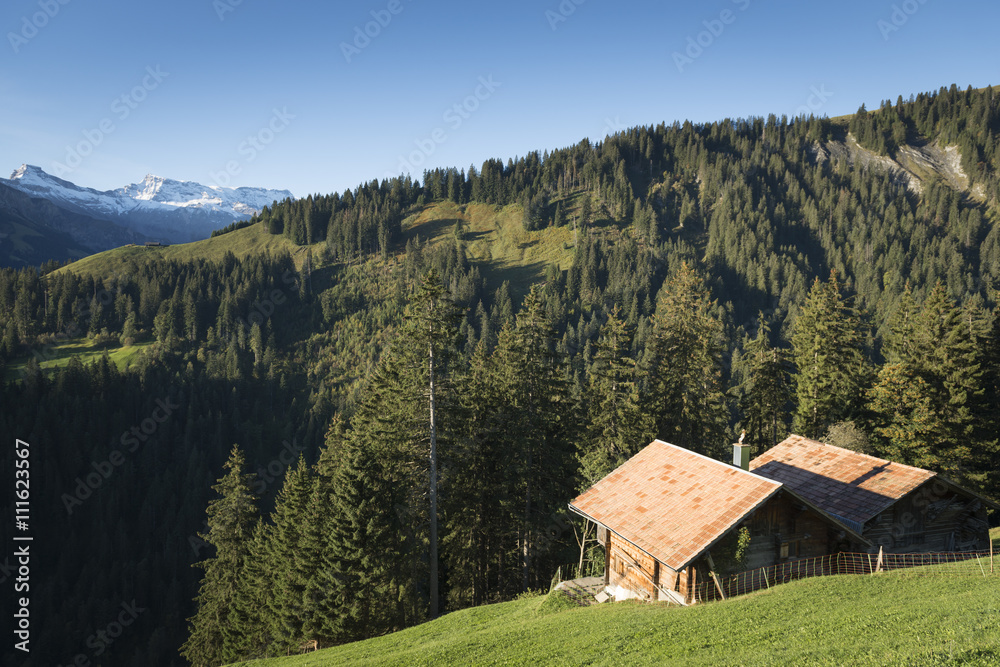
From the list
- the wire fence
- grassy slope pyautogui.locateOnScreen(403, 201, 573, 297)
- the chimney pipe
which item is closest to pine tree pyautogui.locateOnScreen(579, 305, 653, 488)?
the chimney pipe

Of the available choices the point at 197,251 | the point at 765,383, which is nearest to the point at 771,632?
the point at 765,383

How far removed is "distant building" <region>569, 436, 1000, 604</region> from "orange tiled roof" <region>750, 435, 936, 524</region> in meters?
0.04

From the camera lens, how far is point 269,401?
12588 centimetres

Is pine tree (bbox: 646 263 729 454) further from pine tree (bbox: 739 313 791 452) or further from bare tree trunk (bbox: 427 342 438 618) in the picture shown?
bare tree trunk (bbox: 427 342 438 618)

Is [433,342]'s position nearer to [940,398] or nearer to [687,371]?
[687,371]

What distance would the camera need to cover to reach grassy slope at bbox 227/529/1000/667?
1060 centimetres

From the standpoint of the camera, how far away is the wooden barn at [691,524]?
683 inches

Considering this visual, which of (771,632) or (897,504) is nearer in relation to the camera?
(771,632)

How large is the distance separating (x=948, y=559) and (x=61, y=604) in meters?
99.5

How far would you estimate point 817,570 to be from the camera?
1945cm

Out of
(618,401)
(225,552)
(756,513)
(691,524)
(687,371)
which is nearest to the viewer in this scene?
(691,524)

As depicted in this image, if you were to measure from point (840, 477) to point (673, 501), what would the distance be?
981 centimetres

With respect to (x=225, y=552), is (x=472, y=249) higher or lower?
higher

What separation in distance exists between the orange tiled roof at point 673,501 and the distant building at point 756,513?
4cm
